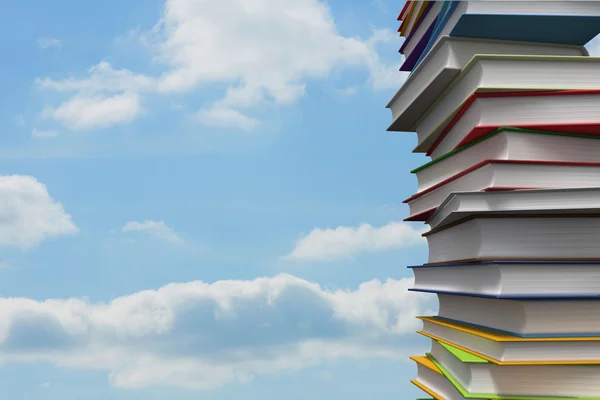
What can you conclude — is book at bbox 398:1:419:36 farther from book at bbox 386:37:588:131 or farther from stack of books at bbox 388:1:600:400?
stack of books at bbox 388:1:600:400

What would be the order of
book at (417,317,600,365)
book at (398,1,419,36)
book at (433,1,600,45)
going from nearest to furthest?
book at (417,317,600,365) → book at (433,1,600,45) → book at (398,1,419,36)

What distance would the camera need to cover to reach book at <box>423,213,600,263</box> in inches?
170

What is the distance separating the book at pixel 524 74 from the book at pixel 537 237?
0.78m

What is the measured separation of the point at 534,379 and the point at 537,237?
2.74 feet

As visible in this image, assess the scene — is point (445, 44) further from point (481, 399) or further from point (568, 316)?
point (481, 399)

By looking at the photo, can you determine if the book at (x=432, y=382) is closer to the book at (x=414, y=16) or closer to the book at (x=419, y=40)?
the book at (x=419, y=40)

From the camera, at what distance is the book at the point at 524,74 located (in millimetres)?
4352

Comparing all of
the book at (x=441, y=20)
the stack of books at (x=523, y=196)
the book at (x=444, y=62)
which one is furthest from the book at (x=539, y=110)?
the book at (x=441, y=20)

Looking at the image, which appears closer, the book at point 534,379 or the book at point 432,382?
the book at point 534,379

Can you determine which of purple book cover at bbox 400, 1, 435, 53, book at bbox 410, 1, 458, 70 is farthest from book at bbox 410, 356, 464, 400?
purple book cover at bbox 400, 1, 435, 53

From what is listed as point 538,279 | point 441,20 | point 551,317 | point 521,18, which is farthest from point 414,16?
point 551,317

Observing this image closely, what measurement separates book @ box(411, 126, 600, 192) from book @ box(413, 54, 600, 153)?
271 mm

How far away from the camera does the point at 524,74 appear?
4449mm

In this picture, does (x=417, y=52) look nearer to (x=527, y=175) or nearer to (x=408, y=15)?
(x=408, y=15)
